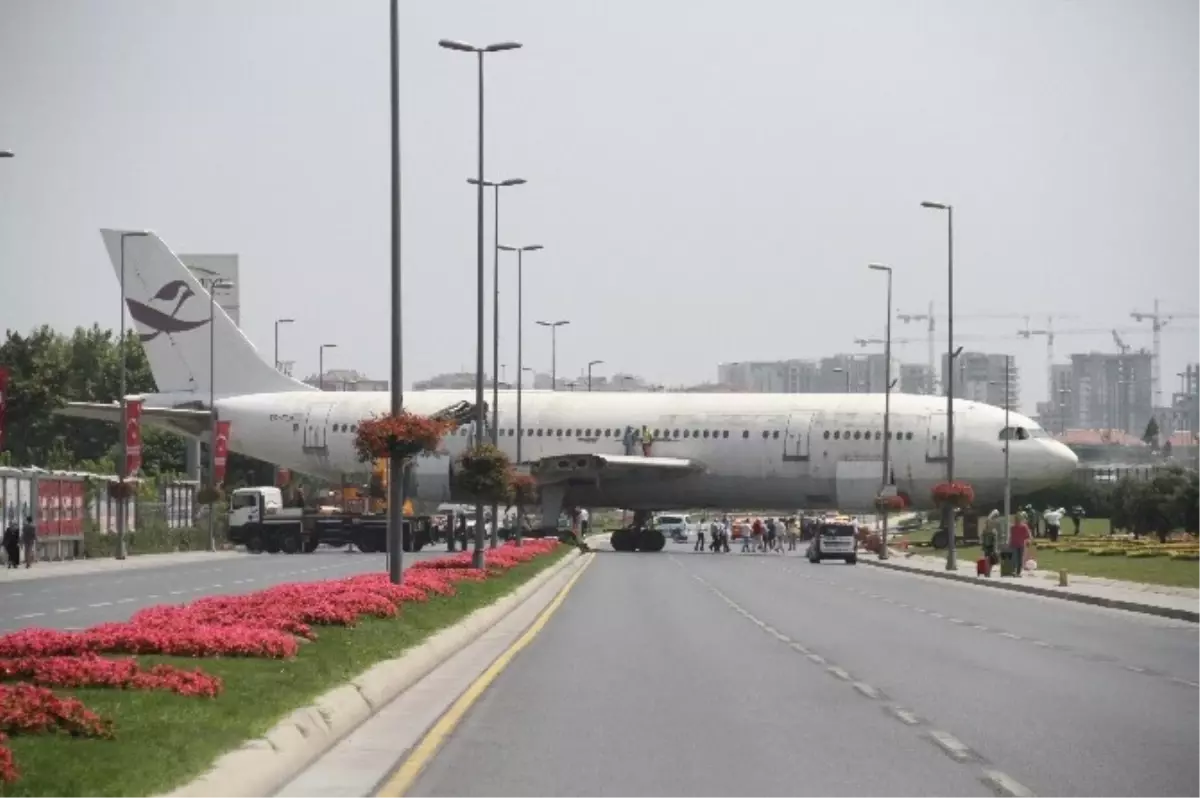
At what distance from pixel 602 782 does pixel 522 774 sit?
0.66m

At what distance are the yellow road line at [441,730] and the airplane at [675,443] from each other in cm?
5086

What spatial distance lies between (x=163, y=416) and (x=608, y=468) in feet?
68.1

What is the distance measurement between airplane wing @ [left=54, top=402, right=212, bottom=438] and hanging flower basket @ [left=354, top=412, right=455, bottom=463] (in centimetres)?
5026

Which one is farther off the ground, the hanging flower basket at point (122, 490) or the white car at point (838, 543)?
the hanging flower basket at point (122, 490)

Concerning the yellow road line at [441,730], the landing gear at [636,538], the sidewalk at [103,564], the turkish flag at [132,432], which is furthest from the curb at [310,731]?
the landing gear at [636,538]

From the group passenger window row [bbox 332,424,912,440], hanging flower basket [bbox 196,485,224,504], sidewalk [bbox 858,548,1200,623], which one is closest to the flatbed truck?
hanging flower basket [bbox 196,485,224,504]

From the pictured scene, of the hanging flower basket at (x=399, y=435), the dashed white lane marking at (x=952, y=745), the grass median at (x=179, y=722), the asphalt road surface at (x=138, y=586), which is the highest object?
the hanging flower basket at (x=399, y=435)

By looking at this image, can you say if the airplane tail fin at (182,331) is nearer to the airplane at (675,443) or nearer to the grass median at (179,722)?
the airplane at (675,443)

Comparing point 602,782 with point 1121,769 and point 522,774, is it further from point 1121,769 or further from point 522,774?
point 1121,769

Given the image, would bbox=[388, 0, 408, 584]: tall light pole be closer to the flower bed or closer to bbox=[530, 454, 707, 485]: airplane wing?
the flower bed

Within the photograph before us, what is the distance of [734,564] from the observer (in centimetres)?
7144

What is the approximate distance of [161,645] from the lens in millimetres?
19766

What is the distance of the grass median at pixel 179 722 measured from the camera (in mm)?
10914

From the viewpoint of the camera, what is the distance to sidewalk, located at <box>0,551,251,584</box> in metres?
57.2
